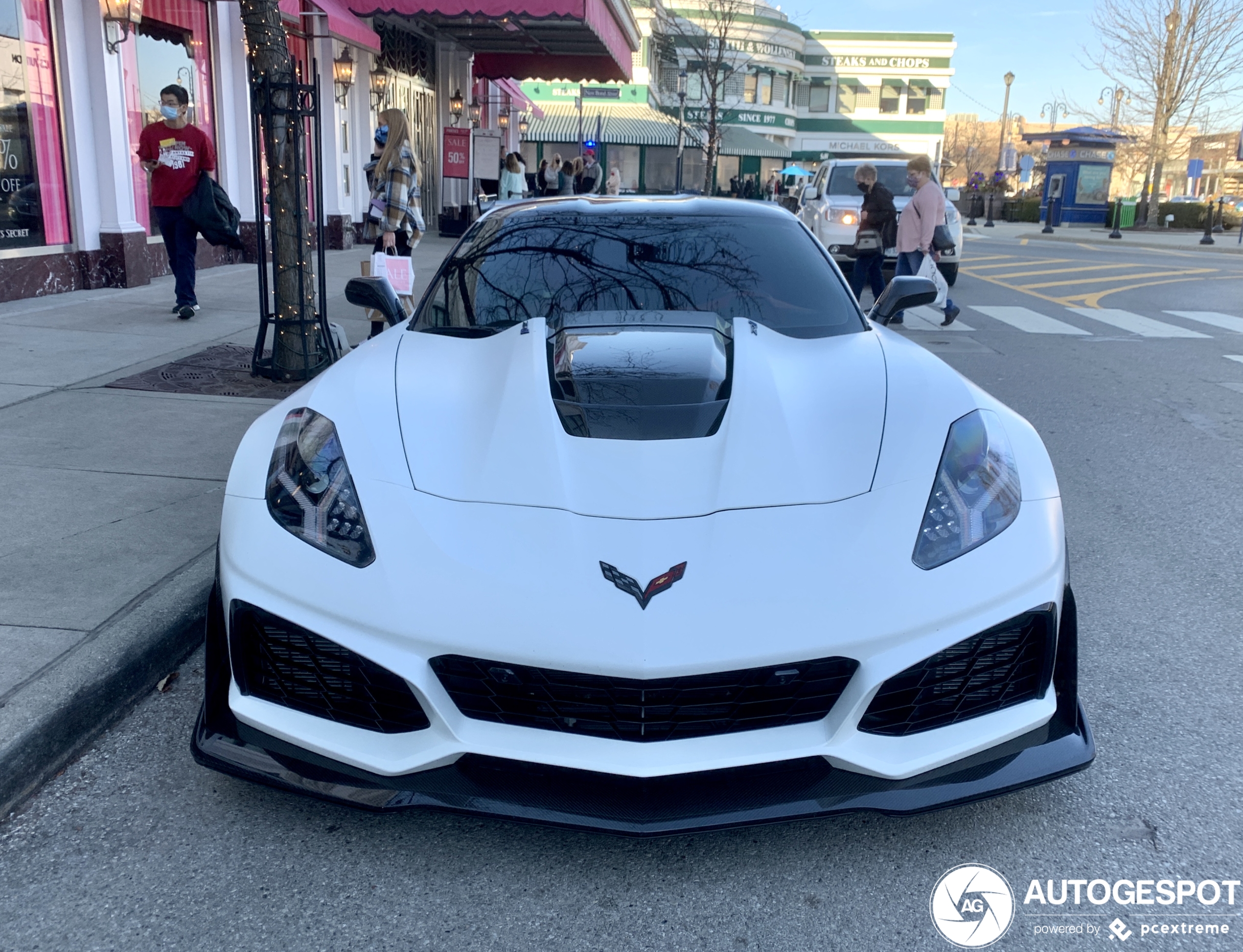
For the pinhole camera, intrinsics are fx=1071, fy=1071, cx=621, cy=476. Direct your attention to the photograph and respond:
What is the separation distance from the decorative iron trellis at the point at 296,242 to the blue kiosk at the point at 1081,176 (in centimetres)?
3748

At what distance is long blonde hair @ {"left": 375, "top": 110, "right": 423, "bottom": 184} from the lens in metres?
8.19

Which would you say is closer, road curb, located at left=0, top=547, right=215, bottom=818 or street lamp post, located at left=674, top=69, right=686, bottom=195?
road curb, located at left=0, top=547, right=215, bottom=818

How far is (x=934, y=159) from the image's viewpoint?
6519 cm

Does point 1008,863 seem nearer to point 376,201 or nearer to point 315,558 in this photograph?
point 315,558

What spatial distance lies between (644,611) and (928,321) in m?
10.3

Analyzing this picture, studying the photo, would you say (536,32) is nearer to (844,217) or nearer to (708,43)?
(844,217)

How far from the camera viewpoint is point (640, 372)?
2865mm

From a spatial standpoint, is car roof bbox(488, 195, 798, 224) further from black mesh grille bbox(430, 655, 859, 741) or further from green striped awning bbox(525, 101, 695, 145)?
green striped awning bbox(525, 101, 695, 145)

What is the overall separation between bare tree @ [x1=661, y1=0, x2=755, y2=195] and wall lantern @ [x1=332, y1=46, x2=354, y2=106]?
19564 mm

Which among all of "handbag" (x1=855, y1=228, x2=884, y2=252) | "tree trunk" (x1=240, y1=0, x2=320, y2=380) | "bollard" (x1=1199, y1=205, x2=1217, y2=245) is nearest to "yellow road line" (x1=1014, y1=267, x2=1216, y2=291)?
"handbag" (x1=855, y1=228, x2=884, y2=252)

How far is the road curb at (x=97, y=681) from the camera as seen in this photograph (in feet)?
8.25

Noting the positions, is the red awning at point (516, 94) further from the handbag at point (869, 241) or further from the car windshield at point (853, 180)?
the handbag at point (869, 241)

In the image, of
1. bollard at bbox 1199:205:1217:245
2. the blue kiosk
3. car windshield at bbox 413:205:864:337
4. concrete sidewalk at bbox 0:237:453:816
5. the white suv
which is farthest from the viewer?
the blue kiosk

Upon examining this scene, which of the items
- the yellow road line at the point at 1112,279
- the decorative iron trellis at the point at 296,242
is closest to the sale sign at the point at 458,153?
the yellow road line at the point at 1112,279
